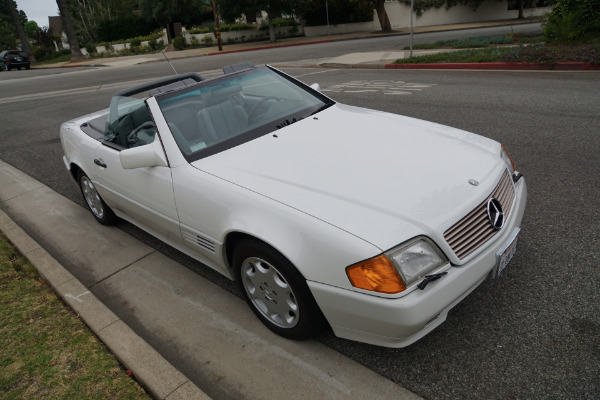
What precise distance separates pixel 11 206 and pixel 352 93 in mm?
7152

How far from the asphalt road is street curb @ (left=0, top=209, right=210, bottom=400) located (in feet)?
2.61

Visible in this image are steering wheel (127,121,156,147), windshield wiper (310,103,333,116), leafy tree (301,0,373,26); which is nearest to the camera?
steering wheel (127,121,156,147)

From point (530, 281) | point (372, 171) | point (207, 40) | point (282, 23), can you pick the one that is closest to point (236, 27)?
point (207, 40)

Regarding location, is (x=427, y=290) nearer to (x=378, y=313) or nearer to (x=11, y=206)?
(x=378, y=313)

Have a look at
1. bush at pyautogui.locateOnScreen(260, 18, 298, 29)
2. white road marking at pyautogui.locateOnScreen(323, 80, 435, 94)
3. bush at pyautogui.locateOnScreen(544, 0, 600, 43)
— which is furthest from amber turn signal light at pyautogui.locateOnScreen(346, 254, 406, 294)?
bush at pyautogui.locateOnScreen(260, 18, 298, 29)

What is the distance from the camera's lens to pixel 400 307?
6.97 feet

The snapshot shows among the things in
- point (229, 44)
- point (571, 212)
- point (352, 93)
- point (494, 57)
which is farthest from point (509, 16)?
point (571, 212)

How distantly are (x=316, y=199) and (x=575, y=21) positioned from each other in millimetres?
13405

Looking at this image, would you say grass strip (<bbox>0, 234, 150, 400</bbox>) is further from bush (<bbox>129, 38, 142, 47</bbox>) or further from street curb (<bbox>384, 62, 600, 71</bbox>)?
bush (<bbox>129, 38, 142, 47</bbox>)

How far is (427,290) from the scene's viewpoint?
85.7 inches

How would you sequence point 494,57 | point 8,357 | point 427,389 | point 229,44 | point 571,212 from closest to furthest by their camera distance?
point 427,389
point 8,357
point 571,212
point 494,57
point 229,44

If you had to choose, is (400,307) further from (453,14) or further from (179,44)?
(453,14)

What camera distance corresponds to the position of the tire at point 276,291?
2451mm

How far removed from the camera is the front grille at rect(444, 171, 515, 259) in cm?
231
